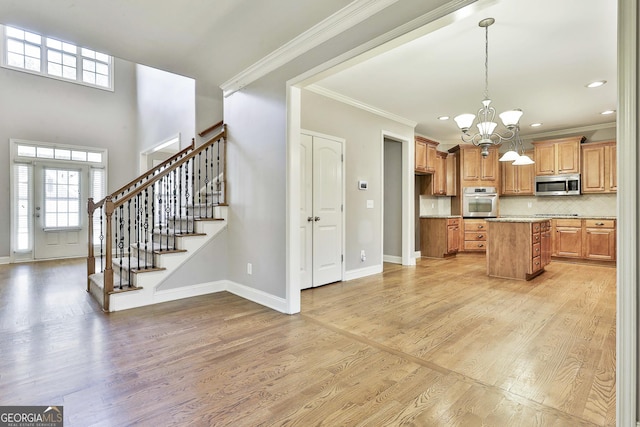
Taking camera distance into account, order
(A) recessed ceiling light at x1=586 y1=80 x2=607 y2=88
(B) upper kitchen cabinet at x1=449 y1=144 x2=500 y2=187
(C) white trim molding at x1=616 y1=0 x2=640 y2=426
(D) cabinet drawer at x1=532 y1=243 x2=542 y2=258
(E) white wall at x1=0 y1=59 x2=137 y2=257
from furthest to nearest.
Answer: (B) upper kitchen cabinet at x1=449 y1=144 x2=500 y2=187 → (E) white wall at x1=0 y1=59 x2=137 y2=257 → (D) cabinet drawer at x1=532 y1=243 x2=542 y2=258 → (A) recessed ceiling light at x1=586 y1=80 x2=607 y2=88 → (C) white trim molding at x1=616 y1=0 x2=640 y2=426

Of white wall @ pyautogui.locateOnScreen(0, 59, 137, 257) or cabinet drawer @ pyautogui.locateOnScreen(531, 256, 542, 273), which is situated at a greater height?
white wall @ pyautogui.locateOnScreen(0, 59, 137, 257)

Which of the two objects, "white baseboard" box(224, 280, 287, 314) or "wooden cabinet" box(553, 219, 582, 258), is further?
"wooden cabinet" box(553, 219, 582, 258)

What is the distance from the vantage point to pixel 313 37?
2.88 m

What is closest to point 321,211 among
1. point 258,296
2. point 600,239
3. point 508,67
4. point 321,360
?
point 258,296

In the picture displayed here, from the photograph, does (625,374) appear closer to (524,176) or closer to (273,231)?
(273,231)

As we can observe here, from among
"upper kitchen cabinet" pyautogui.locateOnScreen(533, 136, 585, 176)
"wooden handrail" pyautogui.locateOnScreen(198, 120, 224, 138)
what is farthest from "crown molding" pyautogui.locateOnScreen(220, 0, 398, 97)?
"upper kitchen cabinet" pyautogui.locateOnScreen(533, 136, 585, 176)

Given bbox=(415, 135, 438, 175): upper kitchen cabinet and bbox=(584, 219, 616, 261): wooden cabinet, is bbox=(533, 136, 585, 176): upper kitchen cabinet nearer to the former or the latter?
bbox=(584, 219, 616, 261): wooden cabinet

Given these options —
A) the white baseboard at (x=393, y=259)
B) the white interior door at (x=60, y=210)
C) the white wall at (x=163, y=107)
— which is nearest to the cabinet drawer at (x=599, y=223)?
the white baseboard at (x=393, y=259)

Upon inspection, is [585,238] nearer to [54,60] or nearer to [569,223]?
[569,223]

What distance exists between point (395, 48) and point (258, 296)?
9.90 feet

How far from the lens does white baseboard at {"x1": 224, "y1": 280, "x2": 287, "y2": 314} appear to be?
3.37 metres

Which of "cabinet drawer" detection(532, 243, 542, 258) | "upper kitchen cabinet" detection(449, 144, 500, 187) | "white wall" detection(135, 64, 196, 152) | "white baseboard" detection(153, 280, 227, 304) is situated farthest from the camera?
"upper kitchen cabinet" detection(449, 144, 500, 187)

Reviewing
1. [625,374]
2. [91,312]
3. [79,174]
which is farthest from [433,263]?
[79,174]

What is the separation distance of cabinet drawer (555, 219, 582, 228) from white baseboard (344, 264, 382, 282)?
4.04 metres
